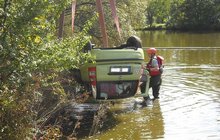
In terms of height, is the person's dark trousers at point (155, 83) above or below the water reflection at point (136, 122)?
above

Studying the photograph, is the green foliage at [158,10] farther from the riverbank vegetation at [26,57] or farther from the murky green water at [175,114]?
the riverbank vegetation at [26,57]

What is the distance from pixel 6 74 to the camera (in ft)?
20.7

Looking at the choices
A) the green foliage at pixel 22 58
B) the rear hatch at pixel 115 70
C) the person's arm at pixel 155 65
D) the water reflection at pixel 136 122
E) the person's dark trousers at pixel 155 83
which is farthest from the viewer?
the person's dark trousers at pixel 155 83

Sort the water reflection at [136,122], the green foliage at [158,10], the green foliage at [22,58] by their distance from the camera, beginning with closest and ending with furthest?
the green foliage at [22,58] → the water reflection at [136,122] → the green foliage at [158,10]

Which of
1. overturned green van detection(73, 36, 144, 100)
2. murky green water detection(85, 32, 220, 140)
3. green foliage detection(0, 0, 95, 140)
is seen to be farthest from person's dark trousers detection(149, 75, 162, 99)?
green foliage detection(0, 0, 95, 140)

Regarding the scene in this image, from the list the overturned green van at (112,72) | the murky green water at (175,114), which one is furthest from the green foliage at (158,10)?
the overturned green van at (112,72)

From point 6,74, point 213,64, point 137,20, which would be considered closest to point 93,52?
point 6,74

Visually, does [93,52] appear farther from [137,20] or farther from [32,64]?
[137,20]

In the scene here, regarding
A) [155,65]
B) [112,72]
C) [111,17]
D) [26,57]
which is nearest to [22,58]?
[26,57]

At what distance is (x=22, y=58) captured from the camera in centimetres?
641

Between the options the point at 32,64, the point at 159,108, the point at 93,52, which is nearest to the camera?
the point at 32,64

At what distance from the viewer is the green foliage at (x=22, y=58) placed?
6.27 m

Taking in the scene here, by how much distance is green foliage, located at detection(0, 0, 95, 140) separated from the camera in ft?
20.6

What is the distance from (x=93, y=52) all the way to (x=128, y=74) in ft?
3.24
